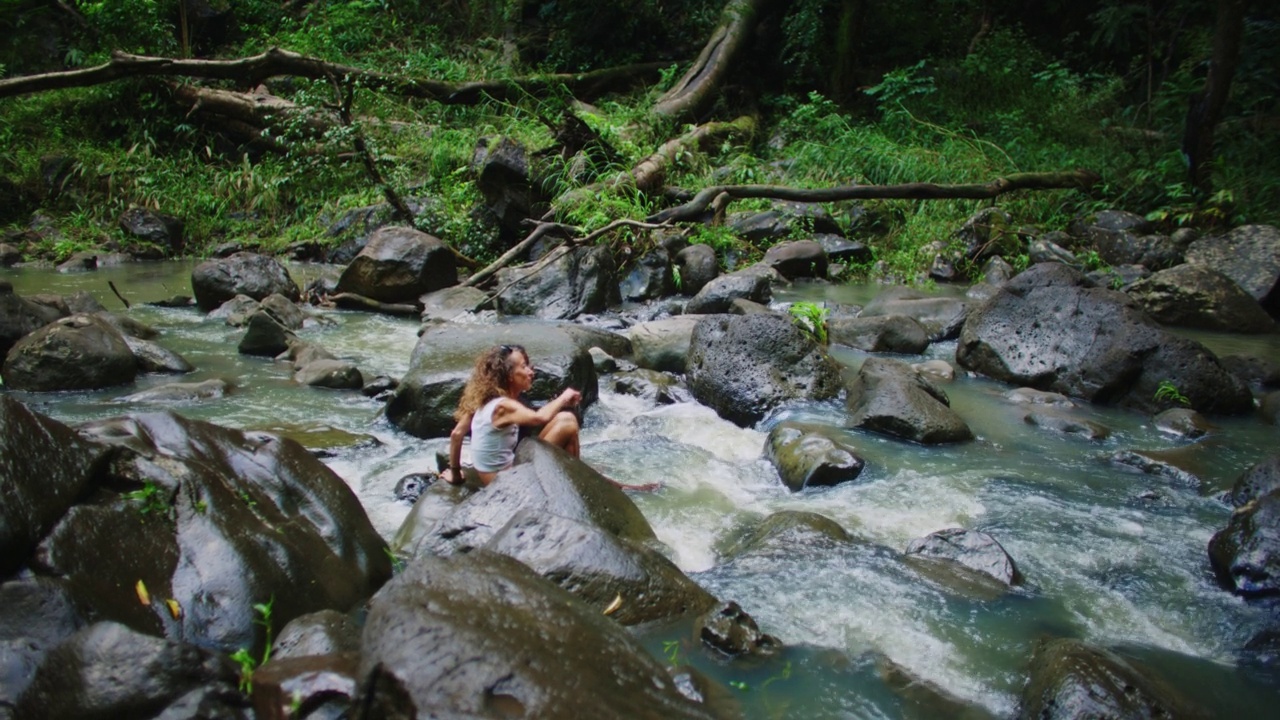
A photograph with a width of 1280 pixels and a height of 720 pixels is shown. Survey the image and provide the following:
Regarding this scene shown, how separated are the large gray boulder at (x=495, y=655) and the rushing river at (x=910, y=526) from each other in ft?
2.61

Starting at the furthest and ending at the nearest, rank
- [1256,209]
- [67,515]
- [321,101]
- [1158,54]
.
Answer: [1158,54]
[321,101]
[1256,209]
[67,515]

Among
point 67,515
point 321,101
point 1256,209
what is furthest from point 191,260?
point 1256,209

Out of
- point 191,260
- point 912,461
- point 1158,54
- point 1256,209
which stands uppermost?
point 1158,54

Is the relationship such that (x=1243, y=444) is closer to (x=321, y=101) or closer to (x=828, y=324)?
(x=828, y=324)

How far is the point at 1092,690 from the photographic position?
2943mm

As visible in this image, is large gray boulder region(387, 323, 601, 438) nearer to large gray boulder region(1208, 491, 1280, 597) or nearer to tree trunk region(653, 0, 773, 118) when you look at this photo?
large gray boulder region(1208, 491, 1280, 597)

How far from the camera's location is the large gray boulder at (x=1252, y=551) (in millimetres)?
4000

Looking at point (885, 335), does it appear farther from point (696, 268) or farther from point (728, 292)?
point (696, 268)

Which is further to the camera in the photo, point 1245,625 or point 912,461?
point 912,461

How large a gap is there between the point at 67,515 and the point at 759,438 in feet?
14.1

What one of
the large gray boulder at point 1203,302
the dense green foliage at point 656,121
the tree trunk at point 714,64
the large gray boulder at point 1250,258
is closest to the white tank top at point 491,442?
the dense green foliage at point 656,121

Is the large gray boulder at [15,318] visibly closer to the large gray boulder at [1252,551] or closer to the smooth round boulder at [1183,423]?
the large gray boulder at [1252,551]

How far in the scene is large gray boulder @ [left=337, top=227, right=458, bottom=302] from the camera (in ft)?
32.8

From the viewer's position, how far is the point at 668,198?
498 inches
